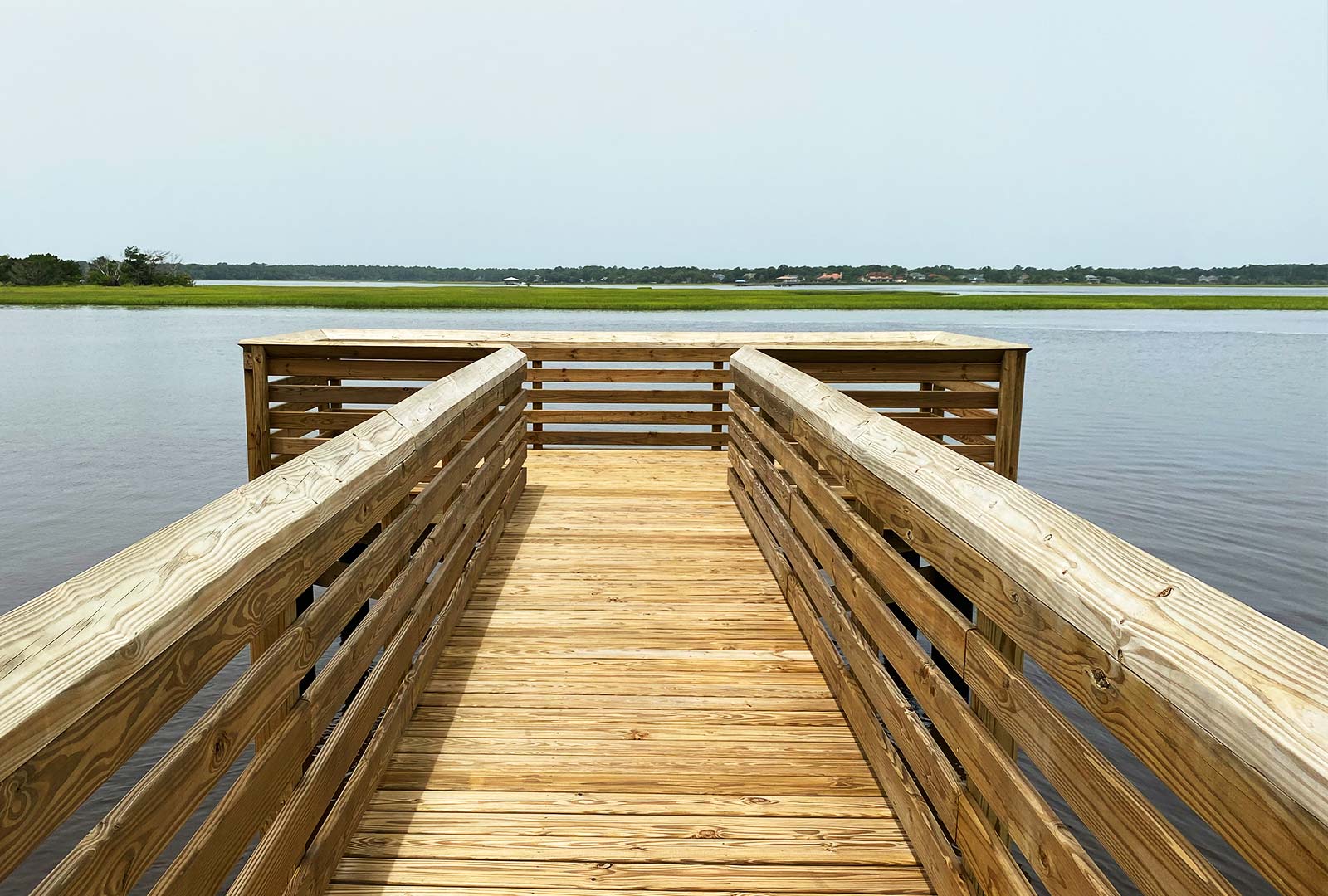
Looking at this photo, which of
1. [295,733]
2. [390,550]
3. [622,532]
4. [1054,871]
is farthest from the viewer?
[622,532]

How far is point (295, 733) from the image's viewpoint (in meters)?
2.06

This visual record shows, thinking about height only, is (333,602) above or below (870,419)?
below

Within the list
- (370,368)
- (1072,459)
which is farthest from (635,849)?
(1072,459)

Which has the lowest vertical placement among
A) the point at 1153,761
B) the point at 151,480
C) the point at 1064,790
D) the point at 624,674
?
the point at 151,480

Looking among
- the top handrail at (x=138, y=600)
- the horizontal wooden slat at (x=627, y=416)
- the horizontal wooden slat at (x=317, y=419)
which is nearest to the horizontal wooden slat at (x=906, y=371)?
the horizontal wooden slat at (x=627, y=416)

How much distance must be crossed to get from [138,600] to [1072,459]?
15.4 metres

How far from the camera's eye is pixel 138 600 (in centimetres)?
140

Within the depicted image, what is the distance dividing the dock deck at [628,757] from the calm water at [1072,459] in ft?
9.07

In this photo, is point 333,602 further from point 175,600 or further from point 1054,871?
point 1054,871

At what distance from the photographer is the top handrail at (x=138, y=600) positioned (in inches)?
44.0

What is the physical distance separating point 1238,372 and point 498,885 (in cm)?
3171

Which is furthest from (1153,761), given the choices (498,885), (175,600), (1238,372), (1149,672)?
(1238,372)

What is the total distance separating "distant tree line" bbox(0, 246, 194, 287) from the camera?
98.3 m

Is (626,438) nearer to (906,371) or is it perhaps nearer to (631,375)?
(631,375)
